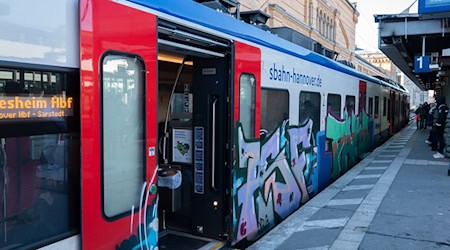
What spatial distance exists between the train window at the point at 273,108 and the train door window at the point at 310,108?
64 cm

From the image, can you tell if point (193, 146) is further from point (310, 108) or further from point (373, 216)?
point (373, 216)

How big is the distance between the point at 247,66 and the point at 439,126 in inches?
388

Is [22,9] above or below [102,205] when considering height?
above

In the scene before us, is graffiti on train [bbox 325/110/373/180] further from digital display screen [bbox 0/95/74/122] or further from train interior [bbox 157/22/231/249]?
digital display screen [bbox 0/95/74/122]

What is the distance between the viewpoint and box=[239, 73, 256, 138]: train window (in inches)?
168

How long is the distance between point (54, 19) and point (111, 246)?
1417 mm

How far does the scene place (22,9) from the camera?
2027 millimetres

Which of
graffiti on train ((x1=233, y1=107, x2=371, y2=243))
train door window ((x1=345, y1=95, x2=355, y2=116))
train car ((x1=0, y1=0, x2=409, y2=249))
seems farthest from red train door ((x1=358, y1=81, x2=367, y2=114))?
train car ((x1=0, y1=0, x2=409, y2=249))

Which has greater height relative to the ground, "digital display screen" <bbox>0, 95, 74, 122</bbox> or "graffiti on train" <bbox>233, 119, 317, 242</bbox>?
"digital display screen" <bbox>0, 95, 74, 122</bbox>

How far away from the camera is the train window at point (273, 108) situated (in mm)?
4786

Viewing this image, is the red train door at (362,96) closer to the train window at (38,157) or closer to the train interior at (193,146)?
the train interior at (193,146)

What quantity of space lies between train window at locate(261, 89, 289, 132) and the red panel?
151mm

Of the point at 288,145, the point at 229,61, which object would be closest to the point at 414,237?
the point at 288,145

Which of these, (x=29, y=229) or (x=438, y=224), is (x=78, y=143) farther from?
(x=438, y=224)
